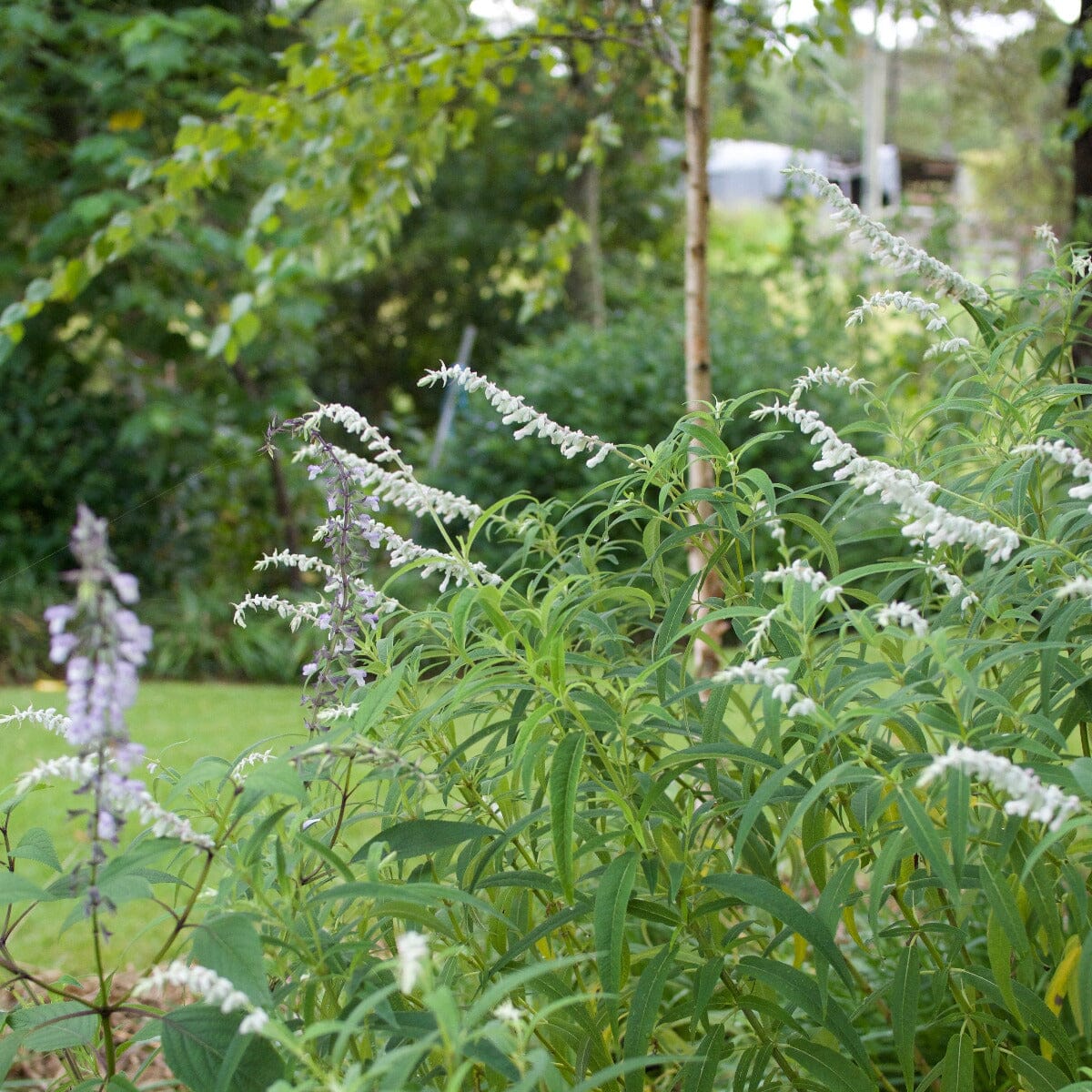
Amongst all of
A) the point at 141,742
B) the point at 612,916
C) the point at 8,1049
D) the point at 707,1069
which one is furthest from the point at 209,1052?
the point at 141,742

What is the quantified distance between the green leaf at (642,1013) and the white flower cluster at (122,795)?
452mm

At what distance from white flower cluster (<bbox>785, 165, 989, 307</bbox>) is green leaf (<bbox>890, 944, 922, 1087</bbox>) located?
835 mm

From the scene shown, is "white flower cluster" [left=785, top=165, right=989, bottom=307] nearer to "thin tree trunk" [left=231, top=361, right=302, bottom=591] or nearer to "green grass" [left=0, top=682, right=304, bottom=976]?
"green grass" [left=0, top=682, right=304, bottom=976]

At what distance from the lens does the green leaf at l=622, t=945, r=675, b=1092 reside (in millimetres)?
1123

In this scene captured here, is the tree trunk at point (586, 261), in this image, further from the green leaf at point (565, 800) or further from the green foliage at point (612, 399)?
the green leaf at point (565, 800)

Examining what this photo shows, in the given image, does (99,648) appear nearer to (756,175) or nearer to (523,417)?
(523,417)

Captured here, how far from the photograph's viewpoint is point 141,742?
7.73 feet

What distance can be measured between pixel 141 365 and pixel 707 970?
7142 millimetres

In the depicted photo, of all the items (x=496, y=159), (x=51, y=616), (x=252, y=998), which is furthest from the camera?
(x=496, y=159)

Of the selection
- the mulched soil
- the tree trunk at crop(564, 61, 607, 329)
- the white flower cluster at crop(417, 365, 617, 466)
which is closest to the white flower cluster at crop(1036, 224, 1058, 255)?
the white flower cluster at crop(417, 365, 617, 466)

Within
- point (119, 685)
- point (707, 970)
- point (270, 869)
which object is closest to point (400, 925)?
point (270, 869)

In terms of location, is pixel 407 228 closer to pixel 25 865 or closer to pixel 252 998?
pixel 25 865

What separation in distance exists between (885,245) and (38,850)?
4.13 ft

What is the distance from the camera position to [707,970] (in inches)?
45.8
